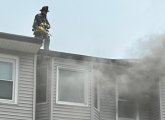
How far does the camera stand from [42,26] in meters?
24.8

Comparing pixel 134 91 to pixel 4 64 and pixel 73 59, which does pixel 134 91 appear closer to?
pixel 73 59

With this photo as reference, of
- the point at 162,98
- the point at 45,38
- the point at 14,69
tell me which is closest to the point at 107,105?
the point at 162,98

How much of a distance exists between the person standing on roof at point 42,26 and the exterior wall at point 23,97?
90 cm

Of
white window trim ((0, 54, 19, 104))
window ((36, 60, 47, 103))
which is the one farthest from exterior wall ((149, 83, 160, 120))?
white window trim ((0, 54, 19, 104))

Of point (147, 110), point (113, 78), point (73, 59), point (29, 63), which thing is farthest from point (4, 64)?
point (147, 110)

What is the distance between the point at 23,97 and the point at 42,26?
9.44ft

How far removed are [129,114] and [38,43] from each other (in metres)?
5.11

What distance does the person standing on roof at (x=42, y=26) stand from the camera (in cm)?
2458

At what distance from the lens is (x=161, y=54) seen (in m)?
26.3

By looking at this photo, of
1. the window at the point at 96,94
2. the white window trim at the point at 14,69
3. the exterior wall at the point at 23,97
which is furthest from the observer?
the window at the point at 96,94

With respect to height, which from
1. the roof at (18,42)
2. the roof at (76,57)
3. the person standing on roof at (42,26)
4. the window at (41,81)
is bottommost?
the window at (41,81)

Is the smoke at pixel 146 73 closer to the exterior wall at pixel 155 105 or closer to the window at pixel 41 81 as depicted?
the exterior wall at pixel 155 105

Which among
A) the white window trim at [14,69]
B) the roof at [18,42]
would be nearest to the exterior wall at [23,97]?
the white window trim at [14,69]

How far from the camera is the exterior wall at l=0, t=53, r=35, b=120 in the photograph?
2300cm
